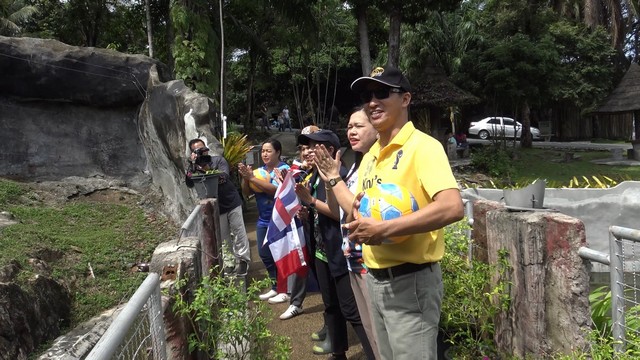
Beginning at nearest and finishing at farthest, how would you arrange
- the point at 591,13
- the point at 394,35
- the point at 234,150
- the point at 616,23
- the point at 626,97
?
the point at 234,150
the point at 394,35
the point at 626,97
the point at 591,13
the point at 616,23

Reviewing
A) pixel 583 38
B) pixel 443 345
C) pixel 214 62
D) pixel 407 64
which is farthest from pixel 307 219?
pixel 583 38

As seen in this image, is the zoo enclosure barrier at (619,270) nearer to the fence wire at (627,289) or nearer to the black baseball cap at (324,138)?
the fence wire at (627,289)

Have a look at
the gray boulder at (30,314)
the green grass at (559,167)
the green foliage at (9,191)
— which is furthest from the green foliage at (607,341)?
the green grass at (559,167)

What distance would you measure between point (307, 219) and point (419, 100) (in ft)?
43.5

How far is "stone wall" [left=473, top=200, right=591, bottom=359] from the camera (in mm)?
2945

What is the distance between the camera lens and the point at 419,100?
16938mm

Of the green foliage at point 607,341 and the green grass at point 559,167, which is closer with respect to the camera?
the green foliage at point 607,341

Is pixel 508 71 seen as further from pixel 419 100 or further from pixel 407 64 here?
pixel 407 64

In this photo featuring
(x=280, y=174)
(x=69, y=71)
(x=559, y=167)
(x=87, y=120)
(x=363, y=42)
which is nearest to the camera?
(x=280, y=174)

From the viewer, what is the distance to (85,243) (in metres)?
8.91

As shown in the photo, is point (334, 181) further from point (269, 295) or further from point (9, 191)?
point (9, 191)

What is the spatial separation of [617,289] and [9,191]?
11.1 m

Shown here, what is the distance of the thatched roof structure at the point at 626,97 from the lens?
19.5 metres

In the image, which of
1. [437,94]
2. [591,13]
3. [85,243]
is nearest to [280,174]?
[85,243]
